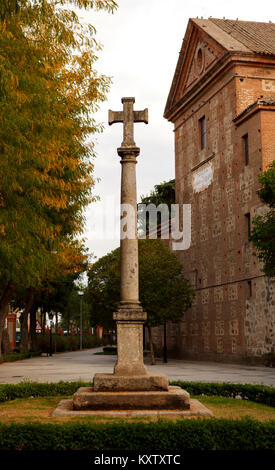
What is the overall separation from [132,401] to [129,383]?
37 cm

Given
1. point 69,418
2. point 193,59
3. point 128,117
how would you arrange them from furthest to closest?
point 193,59 → point 128,117 → point 69,418

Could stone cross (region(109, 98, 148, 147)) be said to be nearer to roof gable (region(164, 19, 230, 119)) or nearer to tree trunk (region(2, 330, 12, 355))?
roof gable (region(164, 19, 230, 119))

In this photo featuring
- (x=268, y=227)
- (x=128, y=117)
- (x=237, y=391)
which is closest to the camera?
(x=128, y=117)

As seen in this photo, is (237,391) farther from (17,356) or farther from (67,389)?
(17,356)

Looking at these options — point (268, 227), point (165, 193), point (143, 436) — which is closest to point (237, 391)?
point (143, 436)

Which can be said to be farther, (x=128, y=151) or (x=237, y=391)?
(x=237, y=391)

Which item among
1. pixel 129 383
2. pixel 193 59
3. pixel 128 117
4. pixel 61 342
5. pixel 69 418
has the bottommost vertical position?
pixel 61 342

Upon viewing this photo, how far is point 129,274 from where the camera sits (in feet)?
35.0

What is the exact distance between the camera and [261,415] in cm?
986

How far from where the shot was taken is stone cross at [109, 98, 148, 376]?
10.2 m

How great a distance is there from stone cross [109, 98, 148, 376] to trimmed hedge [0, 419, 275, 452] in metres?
2.90

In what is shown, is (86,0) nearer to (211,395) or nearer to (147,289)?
(211,395)

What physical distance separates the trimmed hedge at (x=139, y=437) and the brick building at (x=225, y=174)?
18.6 m
